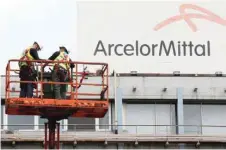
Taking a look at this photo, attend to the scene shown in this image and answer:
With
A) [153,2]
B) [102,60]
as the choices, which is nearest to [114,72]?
[102,60]

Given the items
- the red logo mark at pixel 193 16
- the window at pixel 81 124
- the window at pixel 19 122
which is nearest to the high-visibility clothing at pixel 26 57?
the window at pixel 19 122

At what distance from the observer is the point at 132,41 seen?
51688mm

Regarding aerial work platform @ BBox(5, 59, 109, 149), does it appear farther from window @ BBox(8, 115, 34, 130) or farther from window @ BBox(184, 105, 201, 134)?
window @ BBox(184, 105, 201, 134)

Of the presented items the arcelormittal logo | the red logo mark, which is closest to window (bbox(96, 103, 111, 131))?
the arcelormittal logo

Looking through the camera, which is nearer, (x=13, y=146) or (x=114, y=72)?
(x=13, y=146)

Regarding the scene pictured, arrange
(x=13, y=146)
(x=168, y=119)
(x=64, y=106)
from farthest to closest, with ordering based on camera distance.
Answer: (x=168, y=119) < (x=13, y=146) < (x=64, y=106)

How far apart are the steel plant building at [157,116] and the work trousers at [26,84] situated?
458 inches

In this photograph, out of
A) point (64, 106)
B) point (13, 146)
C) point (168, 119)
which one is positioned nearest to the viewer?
point (64, 106)

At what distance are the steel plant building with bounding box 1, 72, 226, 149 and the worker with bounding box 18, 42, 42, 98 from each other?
11680mm

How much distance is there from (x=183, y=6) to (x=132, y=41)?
3.60 meters

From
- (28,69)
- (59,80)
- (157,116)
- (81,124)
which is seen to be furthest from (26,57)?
(157,116)

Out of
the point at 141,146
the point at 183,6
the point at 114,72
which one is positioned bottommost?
the point at 141,146

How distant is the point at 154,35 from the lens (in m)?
51.9

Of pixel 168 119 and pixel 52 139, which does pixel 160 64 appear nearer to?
pixel 168 119
